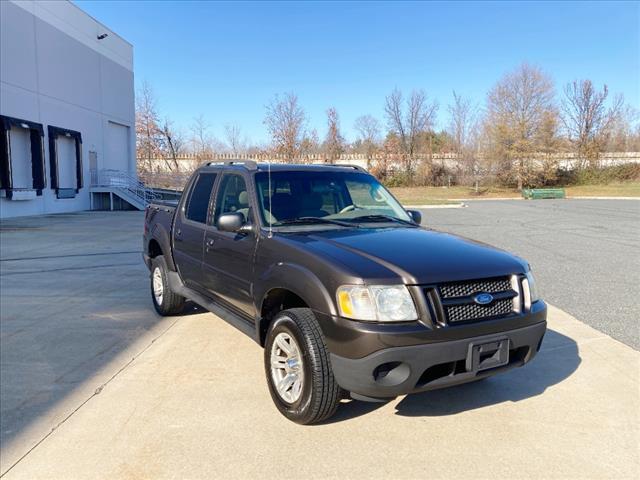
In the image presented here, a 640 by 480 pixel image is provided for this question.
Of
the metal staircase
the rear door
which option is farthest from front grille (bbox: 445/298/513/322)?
the metal staircase

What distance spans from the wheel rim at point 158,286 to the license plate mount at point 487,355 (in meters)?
4.06

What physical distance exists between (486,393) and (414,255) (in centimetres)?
146

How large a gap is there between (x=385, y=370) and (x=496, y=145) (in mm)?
45923

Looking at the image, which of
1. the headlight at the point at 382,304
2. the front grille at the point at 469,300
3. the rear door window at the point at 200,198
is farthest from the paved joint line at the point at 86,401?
the front grille at the point at 469,300

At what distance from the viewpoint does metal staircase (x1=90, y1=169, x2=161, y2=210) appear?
2794 centimetres

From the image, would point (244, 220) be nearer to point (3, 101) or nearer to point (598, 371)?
point (598, 371)

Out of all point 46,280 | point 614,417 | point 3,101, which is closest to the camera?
point 614,417

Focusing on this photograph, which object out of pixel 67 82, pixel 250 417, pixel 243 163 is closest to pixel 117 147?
pixel 67 82

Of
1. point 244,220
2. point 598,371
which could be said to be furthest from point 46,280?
point 598,371

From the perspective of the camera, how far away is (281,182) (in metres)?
4.40

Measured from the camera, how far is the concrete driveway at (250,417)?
2.94 m

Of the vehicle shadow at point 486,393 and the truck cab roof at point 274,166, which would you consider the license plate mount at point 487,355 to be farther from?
the truck cab roof at point 274,166

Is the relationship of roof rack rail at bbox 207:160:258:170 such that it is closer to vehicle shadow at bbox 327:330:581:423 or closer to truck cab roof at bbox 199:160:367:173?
truck cab roof at bbox 199:160:367:173

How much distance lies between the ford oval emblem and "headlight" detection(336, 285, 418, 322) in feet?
1.44
